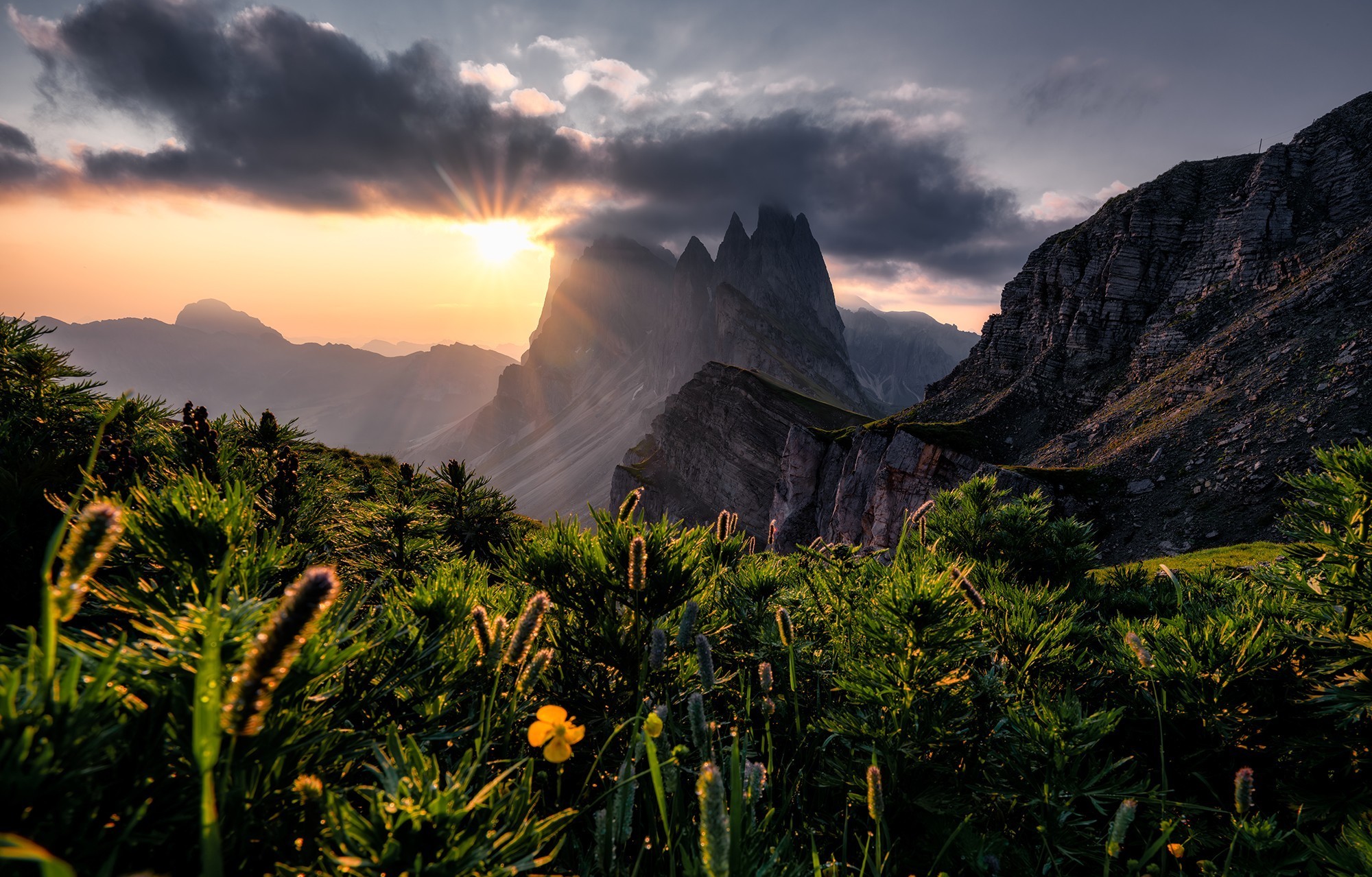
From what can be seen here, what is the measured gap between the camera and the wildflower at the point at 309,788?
1.03 metres

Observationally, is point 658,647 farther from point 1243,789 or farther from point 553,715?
point 1243,789

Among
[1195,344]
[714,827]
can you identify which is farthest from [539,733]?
[1195,344]

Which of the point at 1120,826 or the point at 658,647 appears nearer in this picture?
the point at 1120,826

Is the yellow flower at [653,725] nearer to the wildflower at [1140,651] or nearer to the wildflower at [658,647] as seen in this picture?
the wildflower at [658,647]

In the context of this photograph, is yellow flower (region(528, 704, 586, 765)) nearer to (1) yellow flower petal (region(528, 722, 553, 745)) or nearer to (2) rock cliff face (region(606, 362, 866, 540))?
(1) yellow flower petal (region(528, 722, 553, 745))

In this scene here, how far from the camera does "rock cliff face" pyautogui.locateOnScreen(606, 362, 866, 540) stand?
268 ft

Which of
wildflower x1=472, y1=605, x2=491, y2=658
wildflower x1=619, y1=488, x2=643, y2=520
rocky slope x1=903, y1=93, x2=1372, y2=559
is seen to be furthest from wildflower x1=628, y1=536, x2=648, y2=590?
rocky slope x1=903, y1=93, x2=1372, y2=559

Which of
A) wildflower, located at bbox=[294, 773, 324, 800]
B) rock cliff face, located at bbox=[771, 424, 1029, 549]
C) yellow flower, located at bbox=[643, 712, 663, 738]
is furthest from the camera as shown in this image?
rock cliff face, located at bbox=[771, 424, 1029, 549]

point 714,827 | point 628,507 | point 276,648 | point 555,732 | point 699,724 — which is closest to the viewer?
point 276,648

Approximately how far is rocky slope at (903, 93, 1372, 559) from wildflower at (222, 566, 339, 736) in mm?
32630

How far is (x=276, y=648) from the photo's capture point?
0.80 m

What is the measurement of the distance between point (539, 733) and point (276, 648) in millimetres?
769

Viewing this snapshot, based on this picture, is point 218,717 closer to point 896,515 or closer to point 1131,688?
point 1131,688

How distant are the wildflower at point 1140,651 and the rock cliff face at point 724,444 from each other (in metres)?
71.8
